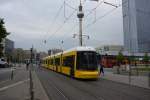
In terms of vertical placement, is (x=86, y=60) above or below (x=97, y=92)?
above

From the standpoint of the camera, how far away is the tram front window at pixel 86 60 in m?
29.8

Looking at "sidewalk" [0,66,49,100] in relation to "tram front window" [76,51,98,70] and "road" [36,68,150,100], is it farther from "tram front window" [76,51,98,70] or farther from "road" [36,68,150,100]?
"tram front window" [76,51,98,70]

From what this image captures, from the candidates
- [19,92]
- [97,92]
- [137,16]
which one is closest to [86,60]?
Result: [137,16]

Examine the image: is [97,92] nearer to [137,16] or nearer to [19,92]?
[19,92]

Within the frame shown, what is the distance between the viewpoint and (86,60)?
98.6 ft

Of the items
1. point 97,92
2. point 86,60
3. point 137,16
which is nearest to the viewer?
point 97,92

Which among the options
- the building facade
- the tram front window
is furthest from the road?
the building facade

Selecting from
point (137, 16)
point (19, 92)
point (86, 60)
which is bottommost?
point (19, 92)

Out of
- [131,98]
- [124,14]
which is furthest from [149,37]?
[131,98]

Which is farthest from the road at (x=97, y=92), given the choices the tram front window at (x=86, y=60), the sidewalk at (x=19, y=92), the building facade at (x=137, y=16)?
the building facade at (x=137, y=16)

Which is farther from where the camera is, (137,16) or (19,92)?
(137,16)

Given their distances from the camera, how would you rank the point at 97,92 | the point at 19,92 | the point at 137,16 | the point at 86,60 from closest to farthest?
the point at 97,92 → the point at 19,92 → the point at 86,60 → the point at 137,16

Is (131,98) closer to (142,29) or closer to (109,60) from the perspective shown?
(142,29)

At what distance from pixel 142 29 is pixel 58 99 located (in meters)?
27.2
